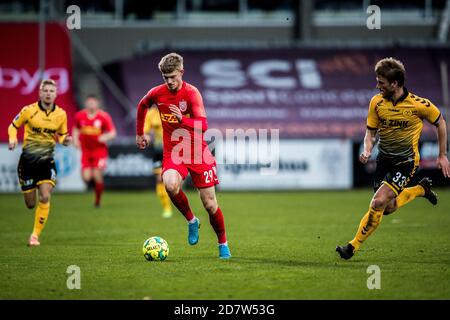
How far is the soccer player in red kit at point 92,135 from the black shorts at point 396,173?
10898mm

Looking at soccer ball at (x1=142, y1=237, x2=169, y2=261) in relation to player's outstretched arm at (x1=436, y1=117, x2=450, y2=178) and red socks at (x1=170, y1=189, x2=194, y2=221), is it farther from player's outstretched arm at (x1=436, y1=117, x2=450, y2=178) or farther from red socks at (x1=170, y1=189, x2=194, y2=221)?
player's outstretched arm at (x1=436, y1=117, x2=450, y2=178)

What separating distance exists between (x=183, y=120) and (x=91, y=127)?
10.9 metres

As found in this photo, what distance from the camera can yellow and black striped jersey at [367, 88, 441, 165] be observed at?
9953mm

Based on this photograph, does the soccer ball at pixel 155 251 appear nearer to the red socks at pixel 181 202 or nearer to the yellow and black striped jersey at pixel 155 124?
the red socks at pixel 181 202

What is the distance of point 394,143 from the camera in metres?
10.2

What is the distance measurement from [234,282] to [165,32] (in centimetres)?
2436

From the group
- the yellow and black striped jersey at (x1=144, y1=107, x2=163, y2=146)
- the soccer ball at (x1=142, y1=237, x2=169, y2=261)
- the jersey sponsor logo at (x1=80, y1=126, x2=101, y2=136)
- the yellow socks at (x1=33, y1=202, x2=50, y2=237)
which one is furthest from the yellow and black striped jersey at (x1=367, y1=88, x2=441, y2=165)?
the jersey sponsor logo at (x1=80, y1=126, x2=101, y2=136)

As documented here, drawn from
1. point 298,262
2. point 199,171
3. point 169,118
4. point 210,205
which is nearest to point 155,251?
point 210,205

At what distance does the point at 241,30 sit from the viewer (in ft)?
106

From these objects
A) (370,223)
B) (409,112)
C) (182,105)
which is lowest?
(370,223)

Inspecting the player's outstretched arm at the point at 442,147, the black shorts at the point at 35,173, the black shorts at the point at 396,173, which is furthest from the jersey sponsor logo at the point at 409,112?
the black shorts at the point at 35,173

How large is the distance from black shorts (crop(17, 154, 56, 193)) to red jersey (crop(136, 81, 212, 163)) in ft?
8.69

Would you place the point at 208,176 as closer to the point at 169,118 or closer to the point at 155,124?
the point at 169,118
